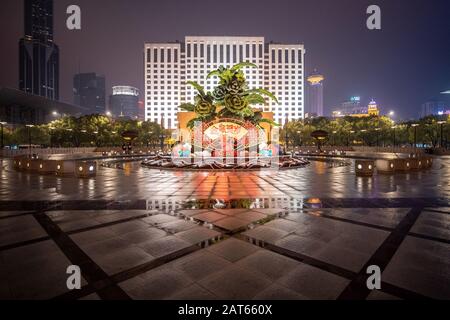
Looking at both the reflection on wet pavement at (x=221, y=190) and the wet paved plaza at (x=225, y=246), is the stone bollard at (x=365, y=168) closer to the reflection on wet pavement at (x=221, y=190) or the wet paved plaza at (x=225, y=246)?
the reflection on wet pavement at (x=221, y=190)

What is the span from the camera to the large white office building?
445ft

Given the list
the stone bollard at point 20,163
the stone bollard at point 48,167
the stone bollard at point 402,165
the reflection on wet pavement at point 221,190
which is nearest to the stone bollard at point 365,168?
the reflection on wet pavement at point 221,190

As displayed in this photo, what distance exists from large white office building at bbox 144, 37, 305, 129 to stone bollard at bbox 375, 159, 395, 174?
119 metres

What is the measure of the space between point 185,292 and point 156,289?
466 millimetres

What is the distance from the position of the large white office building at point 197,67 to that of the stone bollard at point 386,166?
391 feet

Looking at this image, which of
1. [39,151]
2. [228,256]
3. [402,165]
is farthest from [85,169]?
[39,151]

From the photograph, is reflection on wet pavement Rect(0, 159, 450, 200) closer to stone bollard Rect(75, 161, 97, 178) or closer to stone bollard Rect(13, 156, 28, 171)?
stone bollard Rect(75, 161, 97, 178)

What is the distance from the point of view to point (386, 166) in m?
18.3

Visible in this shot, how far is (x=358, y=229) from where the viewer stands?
6637 mm

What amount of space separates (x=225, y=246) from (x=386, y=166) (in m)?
17.4

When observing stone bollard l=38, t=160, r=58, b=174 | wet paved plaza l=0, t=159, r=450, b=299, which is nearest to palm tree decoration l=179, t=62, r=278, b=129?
stone bollard l=38, t=160, r=58, b=174

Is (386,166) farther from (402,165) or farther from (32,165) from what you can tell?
(32,165)

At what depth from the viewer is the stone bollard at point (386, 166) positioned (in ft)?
60.0
